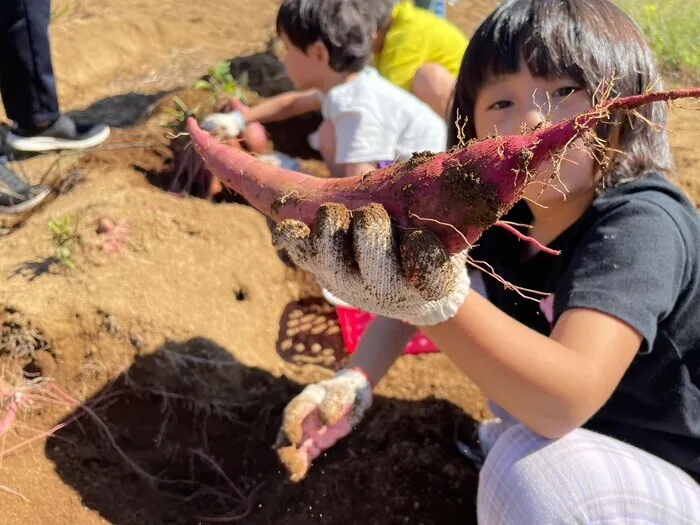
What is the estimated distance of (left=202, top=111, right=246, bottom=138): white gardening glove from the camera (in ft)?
8.60

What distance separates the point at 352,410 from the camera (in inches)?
58.6

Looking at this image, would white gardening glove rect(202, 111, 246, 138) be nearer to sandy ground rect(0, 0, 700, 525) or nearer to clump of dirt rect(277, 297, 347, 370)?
sandy ground rect(0, 0, 700, 525)

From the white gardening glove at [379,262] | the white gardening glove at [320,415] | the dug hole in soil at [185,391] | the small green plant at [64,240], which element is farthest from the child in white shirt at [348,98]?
the white gardening glove at [379,262]

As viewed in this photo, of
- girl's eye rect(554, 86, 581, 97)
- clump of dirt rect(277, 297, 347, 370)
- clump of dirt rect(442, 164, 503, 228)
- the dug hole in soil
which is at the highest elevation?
girl's eye rect(554, 86, 581, 97)

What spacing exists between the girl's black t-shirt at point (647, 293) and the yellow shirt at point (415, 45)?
1.78m

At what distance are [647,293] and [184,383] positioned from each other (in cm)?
121

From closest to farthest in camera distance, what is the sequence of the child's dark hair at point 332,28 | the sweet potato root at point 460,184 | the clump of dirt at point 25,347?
the sweet potato root at point 460,184 < the clump of dirt at point 25,347 < the child's dark hair at point 332,28

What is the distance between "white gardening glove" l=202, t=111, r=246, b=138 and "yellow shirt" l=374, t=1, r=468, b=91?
0.73m

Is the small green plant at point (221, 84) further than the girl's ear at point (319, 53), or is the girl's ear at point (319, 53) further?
the small green plant at point (221, 84)

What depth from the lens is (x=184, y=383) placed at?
1.78 meters

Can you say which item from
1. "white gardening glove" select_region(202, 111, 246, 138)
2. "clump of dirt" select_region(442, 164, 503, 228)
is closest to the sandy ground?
"white gardening glove" select_region(202, 111, 246, 138)

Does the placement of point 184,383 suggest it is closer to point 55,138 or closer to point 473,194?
point 473,194

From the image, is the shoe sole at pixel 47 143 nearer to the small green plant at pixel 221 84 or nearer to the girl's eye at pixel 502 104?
the small green plant at pixel 221 84

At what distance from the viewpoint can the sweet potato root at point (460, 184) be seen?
90cm
